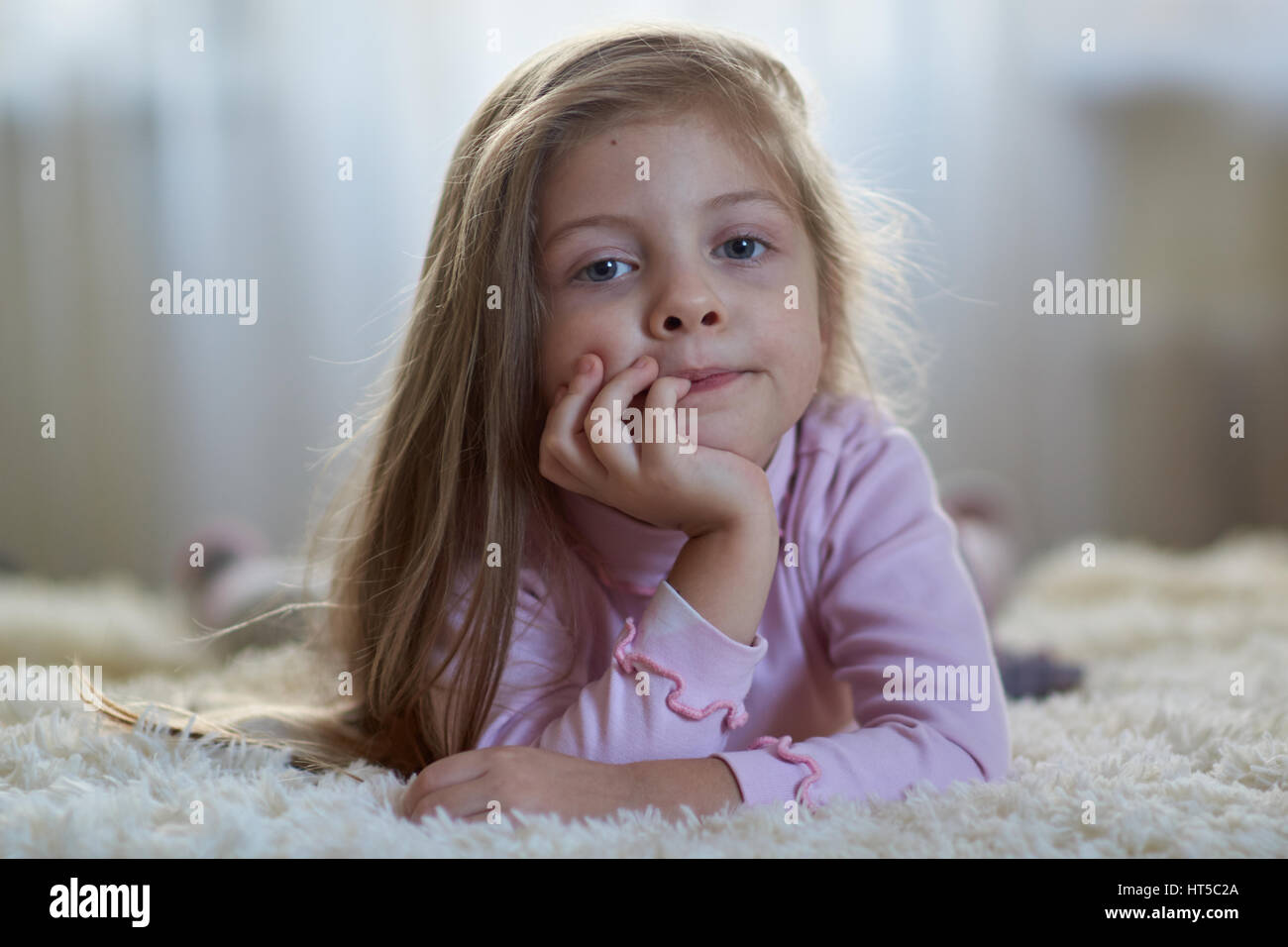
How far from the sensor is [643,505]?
0.82m

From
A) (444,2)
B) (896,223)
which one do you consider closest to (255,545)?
(444,2)

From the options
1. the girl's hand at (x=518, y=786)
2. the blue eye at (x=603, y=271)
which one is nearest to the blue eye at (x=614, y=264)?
the blue eye at (x=603, y=271)

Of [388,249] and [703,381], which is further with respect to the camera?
[388,249]

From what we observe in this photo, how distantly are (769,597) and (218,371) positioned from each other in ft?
6.21

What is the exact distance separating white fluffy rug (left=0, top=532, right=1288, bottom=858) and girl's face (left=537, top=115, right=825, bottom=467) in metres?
0.31

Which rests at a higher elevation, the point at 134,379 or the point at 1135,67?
the point at 1135,67

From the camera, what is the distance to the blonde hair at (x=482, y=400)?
89 cm

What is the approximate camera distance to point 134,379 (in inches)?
99.6

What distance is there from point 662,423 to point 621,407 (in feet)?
0.11

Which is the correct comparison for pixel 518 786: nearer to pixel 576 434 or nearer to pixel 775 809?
pixel 775 809

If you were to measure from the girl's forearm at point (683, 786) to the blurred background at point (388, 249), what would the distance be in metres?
1.83

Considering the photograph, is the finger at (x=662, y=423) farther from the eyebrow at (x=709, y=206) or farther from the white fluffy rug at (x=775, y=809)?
the white fluffy rug at (x=775, y=809)

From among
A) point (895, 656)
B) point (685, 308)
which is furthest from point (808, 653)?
point (685, 308)

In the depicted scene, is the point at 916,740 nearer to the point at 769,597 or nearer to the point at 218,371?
the point at 769,597
